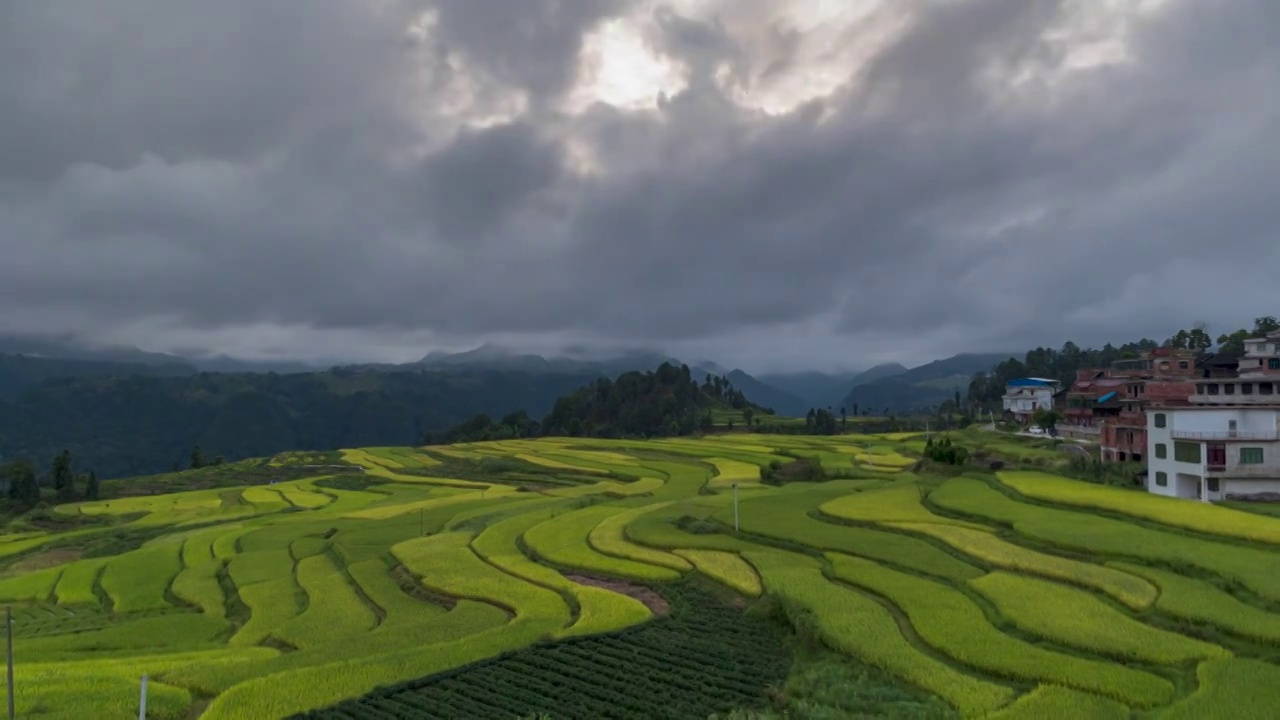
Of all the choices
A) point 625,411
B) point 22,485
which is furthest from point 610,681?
point 625,411

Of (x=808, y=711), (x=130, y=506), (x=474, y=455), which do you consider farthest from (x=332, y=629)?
(x=474, y=455)

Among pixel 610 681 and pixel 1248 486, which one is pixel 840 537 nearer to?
pixel 610 681

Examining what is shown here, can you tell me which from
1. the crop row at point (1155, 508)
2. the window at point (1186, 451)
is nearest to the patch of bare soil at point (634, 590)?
the crop row at point (1155, 508)

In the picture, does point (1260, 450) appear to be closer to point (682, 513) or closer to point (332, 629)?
point (682, 513)

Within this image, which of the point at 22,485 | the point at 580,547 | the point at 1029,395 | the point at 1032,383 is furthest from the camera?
the point at 1032,383

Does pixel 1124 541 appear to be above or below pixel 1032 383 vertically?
below
